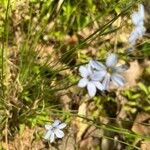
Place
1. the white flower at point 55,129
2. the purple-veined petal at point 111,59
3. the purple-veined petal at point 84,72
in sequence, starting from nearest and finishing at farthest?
the purple-veined petal at point 111,59, the purple-veined petal at point 84,72, the white flower at point 55,129

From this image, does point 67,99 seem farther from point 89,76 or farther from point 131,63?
point 89,76

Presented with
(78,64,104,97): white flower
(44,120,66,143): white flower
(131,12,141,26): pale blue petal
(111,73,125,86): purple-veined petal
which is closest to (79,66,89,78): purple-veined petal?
(78,64,104,97): white flower

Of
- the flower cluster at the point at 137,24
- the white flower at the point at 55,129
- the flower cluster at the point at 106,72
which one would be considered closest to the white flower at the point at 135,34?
the flower cluster at the point at 137,24

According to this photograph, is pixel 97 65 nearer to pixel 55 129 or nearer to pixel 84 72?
pixel 84 72

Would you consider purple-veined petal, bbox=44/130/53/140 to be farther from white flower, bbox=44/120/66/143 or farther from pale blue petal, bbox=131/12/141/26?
pale blue petal, bbox=131/12/141/26

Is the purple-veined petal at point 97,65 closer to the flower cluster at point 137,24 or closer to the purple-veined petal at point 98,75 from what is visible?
the purple-veined petal at point 98,75

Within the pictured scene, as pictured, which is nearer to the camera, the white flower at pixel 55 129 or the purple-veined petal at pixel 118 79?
the purple-veined petal at pixel 118 79

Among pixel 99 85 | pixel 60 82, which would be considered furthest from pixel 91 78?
pixel 60 82
